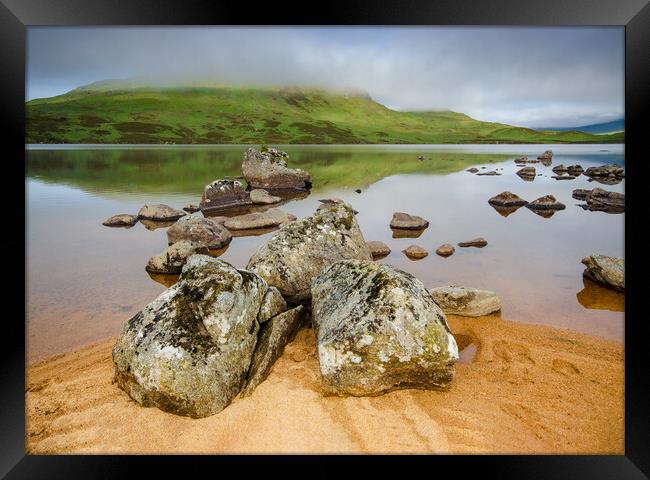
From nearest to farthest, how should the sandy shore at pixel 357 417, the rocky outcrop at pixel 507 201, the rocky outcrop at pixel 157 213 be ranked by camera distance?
1. the sandy shore at pixel 357 417
2. the rocky outcrop at pixel 157 213
3. the rocky outcrop at pixel 507 201

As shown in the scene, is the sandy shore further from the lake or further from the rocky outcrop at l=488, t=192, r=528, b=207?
the rocky outcrop at l=488, t=192, r=528, b=207

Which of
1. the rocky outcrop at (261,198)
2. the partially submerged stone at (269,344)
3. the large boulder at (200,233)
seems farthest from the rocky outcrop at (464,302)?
the rocky outcrop at (261,198)

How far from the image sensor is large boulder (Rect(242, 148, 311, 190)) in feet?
132

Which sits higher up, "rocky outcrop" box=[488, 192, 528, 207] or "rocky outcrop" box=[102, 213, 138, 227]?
"rocky outcrop" box=[488, 192, 528, 207]

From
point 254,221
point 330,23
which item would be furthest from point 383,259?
point 330,23

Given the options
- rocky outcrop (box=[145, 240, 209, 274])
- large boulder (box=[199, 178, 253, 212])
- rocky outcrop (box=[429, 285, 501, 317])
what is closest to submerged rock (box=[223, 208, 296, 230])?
rocky outcrop (box=[145, 240, 209, 274])

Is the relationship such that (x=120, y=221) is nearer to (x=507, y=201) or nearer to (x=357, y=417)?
(x=357, y=417)

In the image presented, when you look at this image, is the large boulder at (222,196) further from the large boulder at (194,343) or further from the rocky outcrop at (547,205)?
the large boulder at (194,343)

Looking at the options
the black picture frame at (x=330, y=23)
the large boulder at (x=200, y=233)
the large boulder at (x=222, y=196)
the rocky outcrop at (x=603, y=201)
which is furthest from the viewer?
the large boulder at (x=222, y=196)

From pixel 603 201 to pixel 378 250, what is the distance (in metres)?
20.6

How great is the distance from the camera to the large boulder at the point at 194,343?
5930mm

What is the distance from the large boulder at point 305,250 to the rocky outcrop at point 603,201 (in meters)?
21.9

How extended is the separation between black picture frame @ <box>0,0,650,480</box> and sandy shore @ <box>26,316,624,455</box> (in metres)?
0.85
